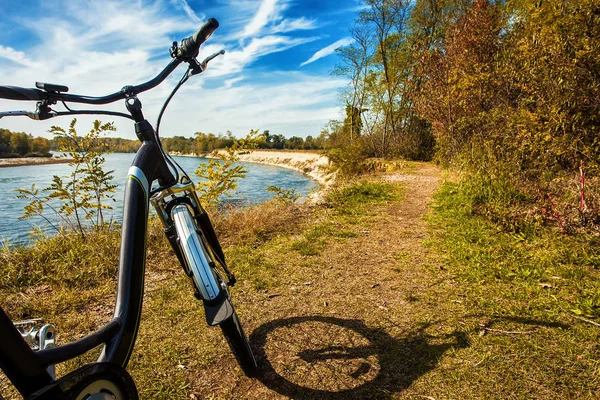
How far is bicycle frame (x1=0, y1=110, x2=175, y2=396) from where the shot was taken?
0.89 metres

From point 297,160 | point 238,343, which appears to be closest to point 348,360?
point 238,343

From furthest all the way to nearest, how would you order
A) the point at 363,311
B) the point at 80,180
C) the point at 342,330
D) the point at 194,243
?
the point at 80,180 < the point at 363,311 < the point at 342,330 < the point at 194,243

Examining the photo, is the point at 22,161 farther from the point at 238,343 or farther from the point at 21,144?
the point at 238,343

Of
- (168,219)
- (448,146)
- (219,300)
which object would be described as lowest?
(219,300)

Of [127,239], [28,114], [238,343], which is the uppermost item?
[28,114]

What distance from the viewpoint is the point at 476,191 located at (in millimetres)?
4816

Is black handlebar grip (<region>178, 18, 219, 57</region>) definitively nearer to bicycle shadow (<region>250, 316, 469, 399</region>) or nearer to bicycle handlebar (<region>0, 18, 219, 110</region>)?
bicycle handlebar (<region>0, 18, 219, 110</region>)

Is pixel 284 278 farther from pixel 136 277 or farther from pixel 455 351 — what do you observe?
pixel 136 277

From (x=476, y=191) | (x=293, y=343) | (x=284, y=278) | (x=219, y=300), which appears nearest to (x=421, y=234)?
(x=476, y=191)

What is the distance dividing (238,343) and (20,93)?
4.60ft

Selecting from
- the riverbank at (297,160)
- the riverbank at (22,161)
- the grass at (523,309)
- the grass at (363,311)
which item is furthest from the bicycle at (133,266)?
the riverbank at (297,160)

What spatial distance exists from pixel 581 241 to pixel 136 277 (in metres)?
4.17

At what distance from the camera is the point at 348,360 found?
187 centimetres

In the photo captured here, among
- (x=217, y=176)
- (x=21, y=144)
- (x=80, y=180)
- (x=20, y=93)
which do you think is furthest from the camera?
(x=21, y=144)
